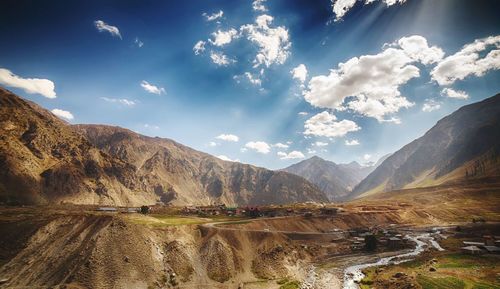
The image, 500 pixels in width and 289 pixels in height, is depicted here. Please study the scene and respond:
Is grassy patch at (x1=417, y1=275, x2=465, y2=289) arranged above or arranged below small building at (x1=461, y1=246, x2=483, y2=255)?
below

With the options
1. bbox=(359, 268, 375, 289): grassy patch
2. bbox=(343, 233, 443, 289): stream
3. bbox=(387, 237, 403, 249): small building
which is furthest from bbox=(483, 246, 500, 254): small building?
bbox=(359, 268, 375, 289): grassy patch

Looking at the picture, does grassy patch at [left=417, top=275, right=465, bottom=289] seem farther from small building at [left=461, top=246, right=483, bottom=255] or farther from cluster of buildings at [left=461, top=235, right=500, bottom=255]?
cluster of buildings at [left=461, top=235, right=500, bottom=255]

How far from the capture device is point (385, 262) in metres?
88.1

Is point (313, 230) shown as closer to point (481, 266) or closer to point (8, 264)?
point (481, 266)

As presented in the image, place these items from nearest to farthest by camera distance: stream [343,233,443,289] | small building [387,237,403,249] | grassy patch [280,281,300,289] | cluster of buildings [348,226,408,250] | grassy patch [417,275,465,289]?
grassy patch [417,275,465,289] < grassy patch [280,281,300,289] < stream [343,233,443,289] < cluster of buildings [348,226,408,250] < small building [387,237,403,249]

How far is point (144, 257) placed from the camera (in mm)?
67812

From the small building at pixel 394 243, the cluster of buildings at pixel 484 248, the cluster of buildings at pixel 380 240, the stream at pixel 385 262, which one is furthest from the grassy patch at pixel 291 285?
the cluster of buildings at pixel 484 248

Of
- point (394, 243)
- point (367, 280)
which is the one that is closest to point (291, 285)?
point (367, 280)

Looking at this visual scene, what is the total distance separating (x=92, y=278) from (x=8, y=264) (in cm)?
2035

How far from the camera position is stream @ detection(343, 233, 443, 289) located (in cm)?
7213

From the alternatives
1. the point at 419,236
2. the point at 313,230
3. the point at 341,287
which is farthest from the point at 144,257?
the point at 419,236

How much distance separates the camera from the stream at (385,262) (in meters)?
72.1

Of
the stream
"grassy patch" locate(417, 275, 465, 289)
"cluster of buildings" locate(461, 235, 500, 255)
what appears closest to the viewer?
"grassy patch" locate(417, 275, 465, 289)

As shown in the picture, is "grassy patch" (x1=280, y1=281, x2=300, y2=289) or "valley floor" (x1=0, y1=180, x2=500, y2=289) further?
"grassy patch" (x1=280, y1=281, x2=300, y2=289)
